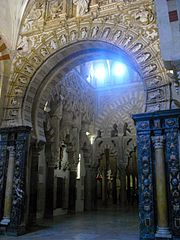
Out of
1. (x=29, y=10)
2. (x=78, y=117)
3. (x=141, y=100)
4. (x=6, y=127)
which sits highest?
(x=29, y=10)

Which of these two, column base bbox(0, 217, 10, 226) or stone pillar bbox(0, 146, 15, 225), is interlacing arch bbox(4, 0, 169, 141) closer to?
stone pillar bbox(0, 146, 15, 225)

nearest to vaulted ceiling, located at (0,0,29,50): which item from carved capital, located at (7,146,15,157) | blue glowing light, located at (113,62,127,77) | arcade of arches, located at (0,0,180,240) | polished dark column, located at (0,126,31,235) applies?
arcade of arches, located at (0,0,180,240)

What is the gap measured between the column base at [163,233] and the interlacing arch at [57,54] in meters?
3.93

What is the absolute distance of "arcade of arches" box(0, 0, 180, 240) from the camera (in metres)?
6.79

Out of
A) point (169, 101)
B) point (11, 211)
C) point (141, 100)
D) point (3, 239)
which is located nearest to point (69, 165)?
point (141, 100)

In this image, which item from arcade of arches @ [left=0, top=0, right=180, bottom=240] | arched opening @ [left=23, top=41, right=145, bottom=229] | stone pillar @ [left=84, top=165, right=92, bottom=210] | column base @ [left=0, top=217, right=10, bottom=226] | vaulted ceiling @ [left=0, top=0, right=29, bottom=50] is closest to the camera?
arcade of arches @ [left=0, top=0, right=180, bottom=240]

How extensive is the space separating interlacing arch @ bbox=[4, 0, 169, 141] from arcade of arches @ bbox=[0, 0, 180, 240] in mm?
32

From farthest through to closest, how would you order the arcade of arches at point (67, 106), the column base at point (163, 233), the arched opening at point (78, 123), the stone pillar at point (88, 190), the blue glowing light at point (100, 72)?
the blue glowing light at point (100, 72) → the stone pillar at point (88, 190) → the arched opening at point (78, 123) → the arcade of arches at point (67, 106) → the column base at point (163, 233)

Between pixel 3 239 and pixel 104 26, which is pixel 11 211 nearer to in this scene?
pixel 3 239

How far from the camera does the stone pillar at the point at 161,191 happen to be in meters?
6.37

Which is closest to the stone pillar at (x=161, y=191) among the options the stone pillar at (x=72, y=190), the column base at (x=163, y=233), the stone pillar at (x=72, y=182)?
the column base at (x=163, y=233)

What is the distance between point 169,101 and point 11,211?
5389 millimetres

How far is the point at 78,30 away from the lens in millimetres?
8984

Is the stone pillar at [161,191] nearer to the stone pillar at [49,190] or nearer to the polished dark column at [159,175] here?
the polished dark column at [159,175]
